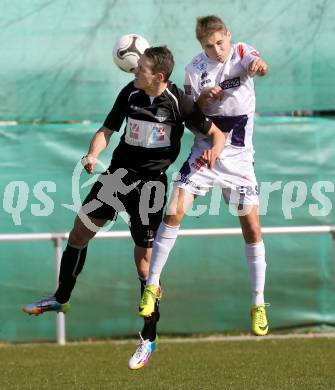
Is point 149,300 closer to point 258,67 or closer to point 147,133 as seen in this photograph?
point 147,133

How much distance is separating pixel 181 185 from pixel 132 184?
0.35 metres

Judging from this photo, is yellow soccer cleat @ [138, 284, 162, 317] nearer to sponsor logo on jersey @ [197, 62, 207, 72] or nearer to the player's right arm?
the player's right arm

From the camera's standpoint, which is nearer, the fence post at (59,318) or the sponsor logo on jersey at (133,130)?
the sponsor logo on jersey at (133,130)

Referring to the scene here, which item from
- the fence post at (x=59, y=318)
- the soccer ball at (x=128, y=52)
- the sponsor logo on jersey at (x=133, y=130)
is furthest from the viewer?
the fence post at (x=59, y=318)

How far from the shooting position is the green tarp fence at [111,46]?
10.2 meters

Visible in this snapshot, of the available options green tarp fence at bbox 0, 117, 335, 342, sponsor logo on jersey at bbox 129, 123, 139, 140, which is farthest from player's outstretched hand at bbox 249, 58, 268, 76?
green tarp fence at bbox 0, 117, 335, 342

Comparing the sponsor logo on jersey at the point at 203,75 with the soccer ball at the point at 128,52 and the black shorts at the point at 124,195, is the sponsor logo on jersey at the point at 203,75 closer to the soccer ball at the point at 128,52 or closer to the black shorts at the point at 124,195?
the soccer ball at the point at 128,52

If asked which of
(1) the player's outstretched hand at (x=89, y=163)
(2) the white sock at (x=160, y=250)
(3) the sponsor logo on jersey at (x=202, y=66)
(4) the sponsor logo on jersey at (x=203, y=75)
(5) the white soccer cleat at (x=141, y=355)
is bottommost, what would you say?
(5) the white soccer cleat at (x=141, y=355)

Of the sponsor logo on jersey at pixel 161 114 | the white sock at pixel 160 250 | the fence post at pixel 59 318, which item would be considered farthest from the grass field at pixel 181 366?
the sponsor logo on jersey at pixel 161 114

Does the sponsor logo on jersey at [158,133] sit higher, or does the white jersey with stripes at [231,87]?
the white jersey with stripes at [231,87]

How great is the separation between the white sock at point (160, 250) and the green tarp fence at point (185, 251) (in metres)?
2.76

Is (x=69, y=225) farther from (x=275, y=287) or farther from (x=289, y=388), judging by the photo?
(x=289, y=388)

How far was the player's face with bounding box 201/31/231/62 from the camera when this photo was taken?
730cm

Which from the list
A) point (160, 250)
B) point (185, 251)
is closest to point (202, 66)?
point (160, 250)
